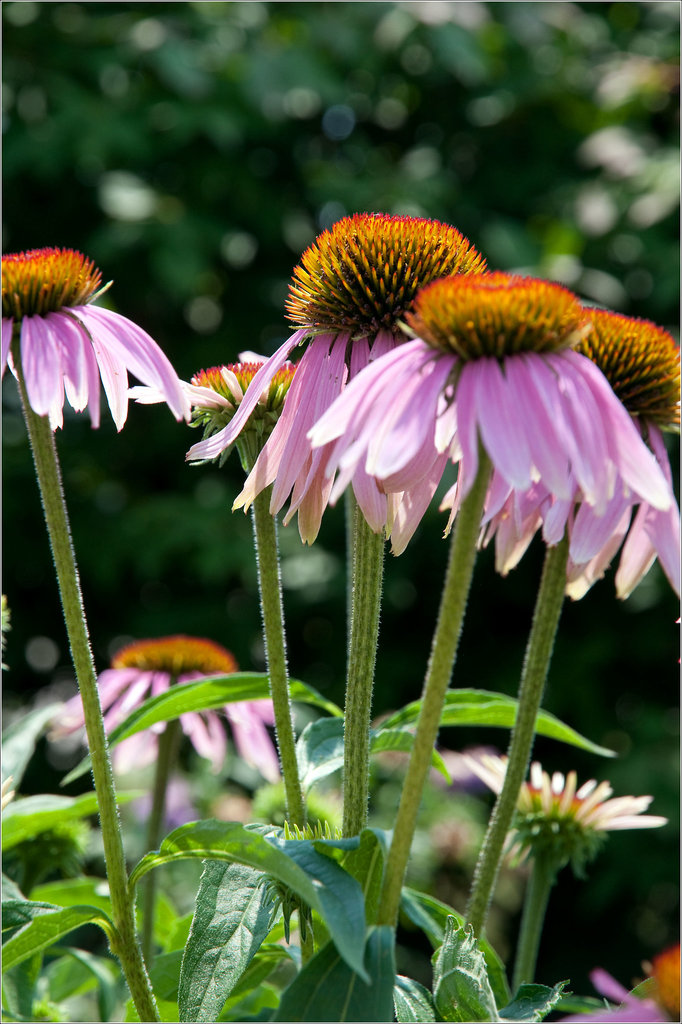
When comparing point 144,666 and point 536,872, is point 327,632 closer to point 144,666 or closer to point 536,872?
point 144,666

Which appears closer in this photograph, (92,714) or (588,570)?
(92,714)

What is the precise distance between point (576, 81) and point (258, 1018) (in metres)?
3.22

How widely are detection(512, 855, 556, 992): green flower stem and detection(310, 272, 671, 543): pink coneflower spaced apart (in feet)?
1.35

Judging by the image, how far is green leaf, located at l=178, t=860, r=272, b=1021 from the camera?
1.55 ft

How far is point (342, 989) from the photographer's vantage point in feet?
1.36

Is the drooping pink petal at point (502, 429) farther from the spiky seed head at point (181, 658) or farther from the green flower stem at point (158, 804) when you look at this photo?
the spiky seed head at point (181, 658)

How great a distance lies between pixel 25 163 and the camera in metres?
2.93

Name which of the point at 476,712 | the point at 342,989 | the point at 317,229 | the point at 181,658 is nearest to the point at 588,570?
the point at 476,712

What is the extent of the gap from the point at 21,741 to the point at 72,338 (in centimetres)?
38

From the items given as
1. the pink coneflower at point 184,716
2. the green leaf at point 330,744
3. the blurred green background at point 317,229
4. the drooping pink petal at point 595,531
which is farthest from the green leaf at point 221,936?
the blurred green background at point 317,229

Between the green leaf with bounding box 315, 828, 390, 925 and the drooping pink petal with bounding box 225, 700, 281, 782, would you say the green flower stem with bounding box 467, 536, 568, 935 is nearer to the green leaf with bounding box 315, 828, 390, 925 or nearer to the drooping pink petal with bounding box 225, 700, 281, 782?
the green leaf with bounding box 315, 828, 390, 925

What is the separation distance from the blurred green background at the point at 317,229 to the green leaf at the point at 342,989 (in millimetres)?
2236

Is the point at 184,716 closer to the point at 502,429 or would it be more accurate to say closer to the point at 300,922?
the point at 300,922

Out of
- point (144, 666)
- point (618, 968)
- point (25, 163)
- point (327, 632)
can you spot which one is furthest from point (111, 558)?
point (144, 666)
